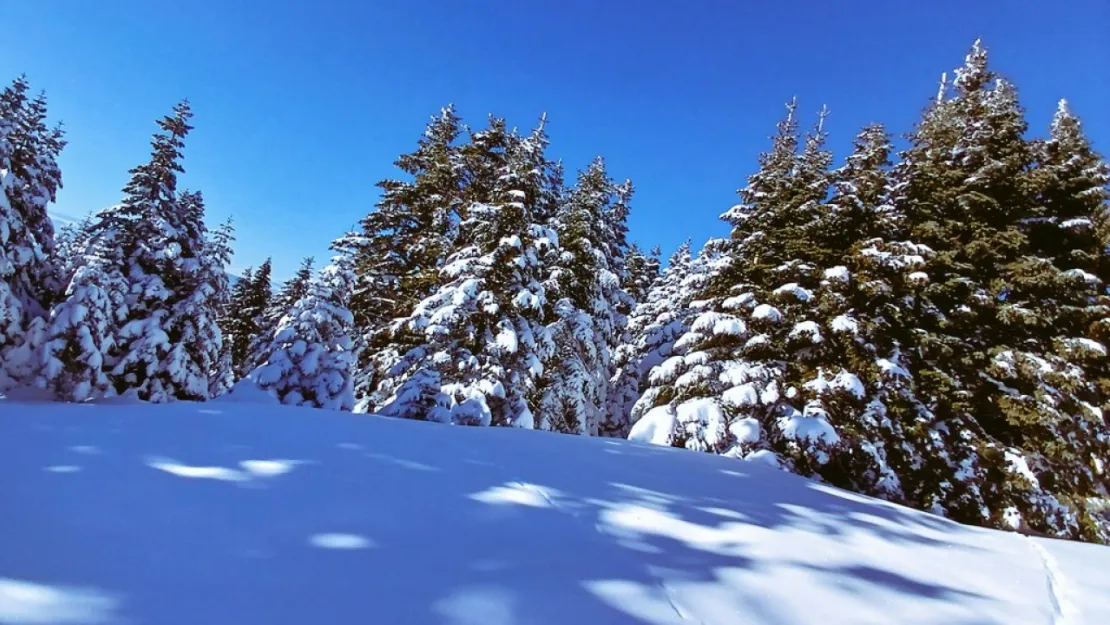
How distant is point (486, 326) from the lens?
1422cm

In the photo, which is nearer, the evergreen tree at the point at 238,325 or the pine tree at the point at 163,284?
A: the pine tree at the point at 163,284

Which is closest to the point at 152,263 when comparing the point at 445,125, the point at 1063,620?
the point at 445,125

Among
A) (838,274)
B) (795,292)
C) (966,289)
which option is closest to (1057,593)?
(795,292)

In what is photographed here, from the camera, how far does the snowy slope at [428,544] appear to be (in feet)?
7.19

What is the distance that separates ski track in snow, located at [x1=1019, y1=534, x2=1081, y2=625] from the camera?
3.07m

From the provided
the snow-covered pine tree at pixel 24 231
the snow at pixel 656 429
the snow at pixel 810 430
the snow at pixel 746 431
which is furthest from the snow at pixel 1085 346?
the snow-covered pine tree at pixel 24 231

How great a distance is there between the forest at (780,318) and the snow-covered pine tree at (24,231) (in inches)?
2.5

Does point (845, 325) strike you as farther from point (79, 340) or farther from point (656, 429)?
point (79, 340)

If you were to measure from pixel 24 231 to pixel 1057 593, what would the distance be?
66.8ft

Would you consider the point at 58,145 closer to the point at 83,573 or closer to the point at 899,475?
the point at 83,573

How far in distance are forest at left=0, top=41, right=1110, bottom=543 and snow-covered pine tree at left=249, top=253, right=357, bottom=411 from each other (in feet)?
0.21

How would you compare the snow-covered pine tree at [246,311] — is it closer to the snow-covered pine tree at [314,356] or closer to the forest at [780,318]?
the forest at [780,318]

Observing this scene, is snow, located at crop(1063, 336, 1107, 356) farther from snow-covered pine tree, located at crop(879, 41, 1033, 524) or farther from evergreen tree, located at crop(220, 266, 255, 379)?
evergreen tree, located at crop(220, 266, 255, 379)

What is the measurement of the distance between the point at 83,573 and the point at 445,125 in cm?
1940
